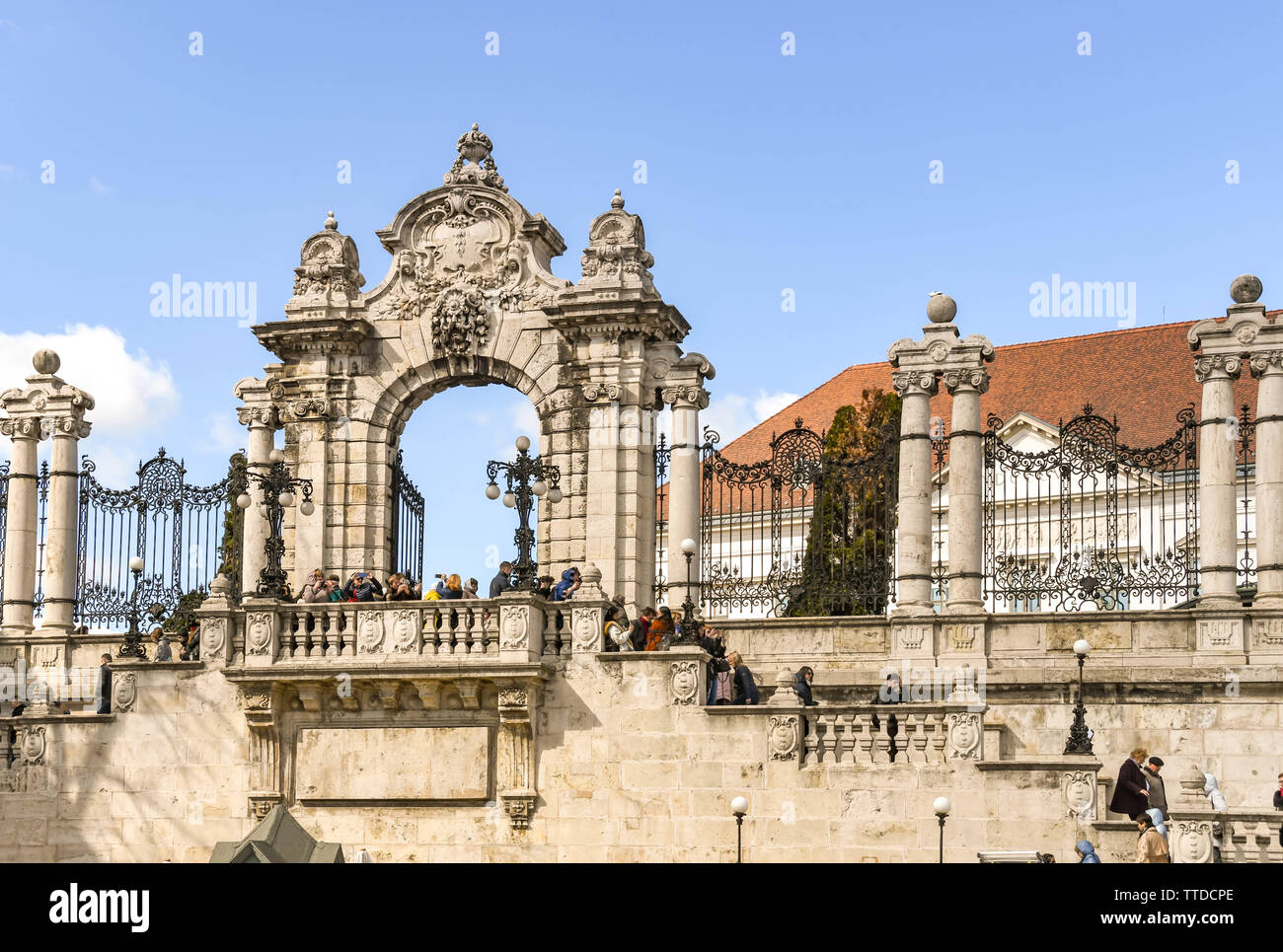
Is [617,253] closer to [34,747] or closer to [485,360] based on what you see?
[485,360]

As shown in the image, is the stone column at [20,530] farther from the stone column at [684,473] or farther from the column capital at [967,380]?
the column capital at [967,380]

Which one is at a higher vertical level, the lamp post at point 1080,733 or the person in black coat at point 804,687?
the person in black coat at point 804,687

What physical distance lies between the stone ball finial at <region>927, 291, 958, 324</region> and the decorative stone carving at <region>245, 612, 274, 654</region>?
421 inches

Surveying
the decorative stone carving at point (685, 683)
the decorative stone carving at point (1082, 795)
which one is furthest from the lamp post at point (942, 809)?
the decorative stone carving at point (685, 683)

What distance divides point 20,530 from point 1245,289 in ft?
64.3

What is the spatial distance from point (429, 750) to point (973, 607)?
8045 mm

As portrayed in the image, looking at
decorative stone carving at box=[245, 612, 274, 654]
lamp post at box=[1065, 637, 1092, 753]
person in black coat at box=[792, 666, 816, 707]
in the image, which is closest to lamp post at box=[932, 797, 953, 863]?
lamp post at box=[1065, 637, 1092, 753]

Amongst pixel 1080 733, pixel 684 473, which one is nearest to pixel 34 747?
pixel 684 473

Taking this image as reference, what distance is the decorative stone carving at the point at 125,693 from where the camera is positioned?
26.5 m

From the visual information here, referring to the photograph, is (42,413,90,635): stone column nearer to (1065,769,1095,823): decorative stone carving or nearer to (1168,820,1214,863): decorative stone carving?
(1065,769,1095,823): decorative stone carving

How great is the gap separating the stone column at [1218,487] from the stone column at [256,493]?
14.5 metres
